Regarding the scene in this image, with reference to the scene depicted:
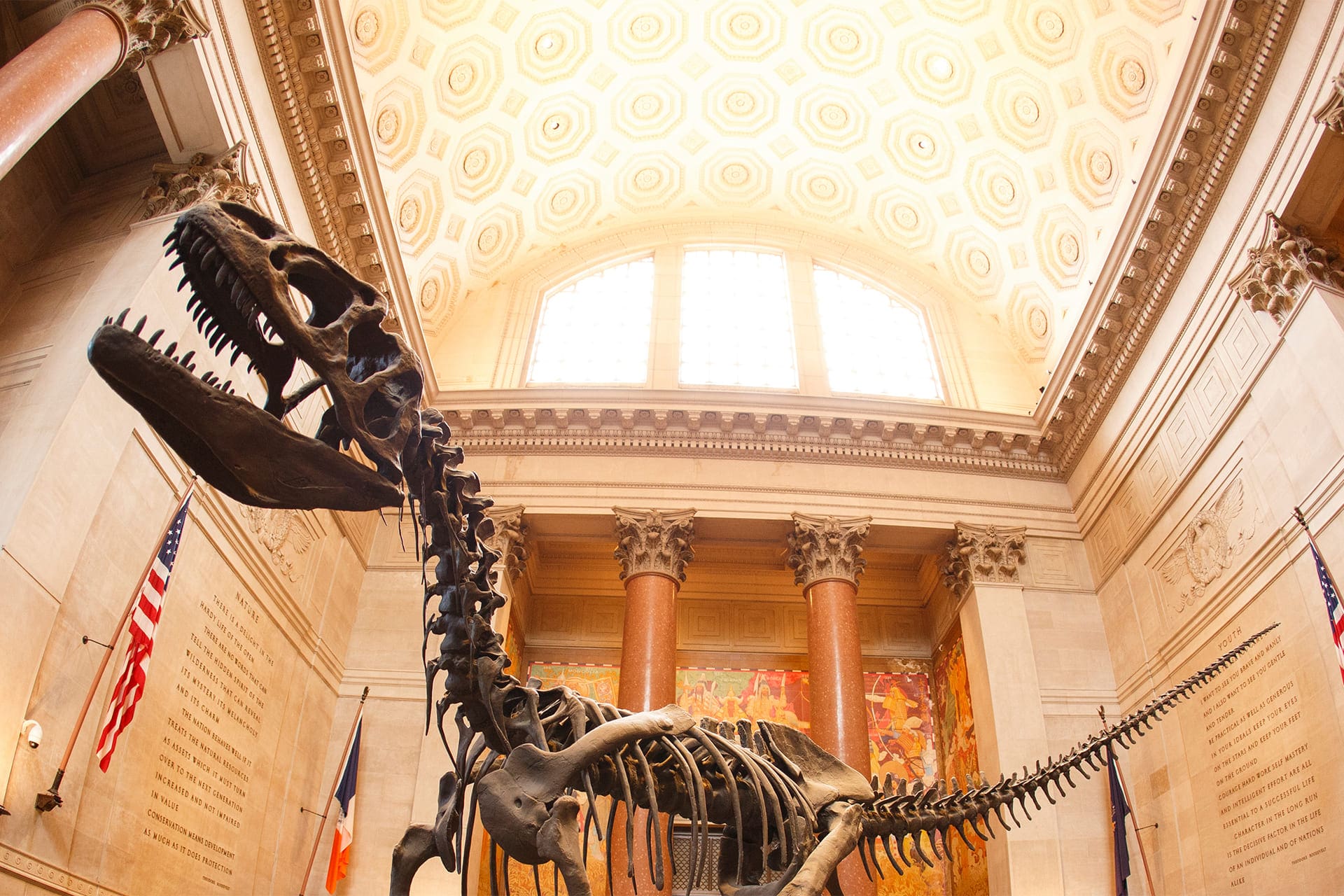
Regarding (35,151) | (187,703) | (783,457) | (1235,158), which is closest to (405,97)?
(35,151)

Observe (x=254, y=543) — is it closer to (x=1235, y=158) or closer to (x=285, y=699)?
Answer: (x=285, y=699)

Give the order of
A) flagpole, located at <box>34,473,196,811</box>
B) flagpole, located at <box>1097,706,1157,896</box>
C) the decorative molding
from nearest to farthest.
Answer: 1. flagpole, located at <box>34,473,196,811</box>
2. flagpole, located at <box>1097,706,1157,896</box>
3. the decorative molding

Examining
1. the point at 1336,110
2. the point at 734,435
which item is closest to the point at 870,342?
the point at 734,435

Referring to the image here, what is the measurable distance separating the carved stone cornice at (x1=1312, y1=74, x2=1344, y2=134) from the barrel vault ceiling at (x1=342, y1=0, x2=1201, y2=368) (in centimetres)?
323

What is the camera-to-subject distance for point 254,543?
8.56m

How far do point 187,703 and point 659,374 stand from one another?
7.67 m

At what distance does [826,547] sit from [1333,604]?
220 inches

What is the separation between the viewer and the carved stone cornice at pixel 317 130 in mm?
8234

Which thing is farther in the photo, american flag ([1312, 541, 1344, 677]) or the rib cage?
american flag ([1312, 541, 1344, 677])

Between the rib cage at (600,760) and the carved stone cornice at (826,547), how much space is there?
6597mm

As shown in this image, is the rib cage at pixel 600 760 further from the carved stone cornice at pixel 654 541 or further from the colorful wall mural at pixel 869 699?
the colorful wall mural at pixel 869 699

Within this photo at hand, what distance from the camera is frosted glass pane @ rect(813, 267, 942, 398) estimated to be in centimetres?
1363

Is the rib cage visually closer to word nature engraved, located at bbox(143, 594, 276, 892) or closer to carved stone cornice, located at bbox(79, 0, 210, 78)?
word nature engraved, located at bbox(143, 594, 276, 892)

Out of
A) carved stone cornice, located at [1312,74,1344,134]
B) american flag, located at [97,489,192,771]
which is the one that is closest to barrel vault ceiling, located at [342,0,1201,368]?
carved stone cornice, located at [1312,74,1344,134]
